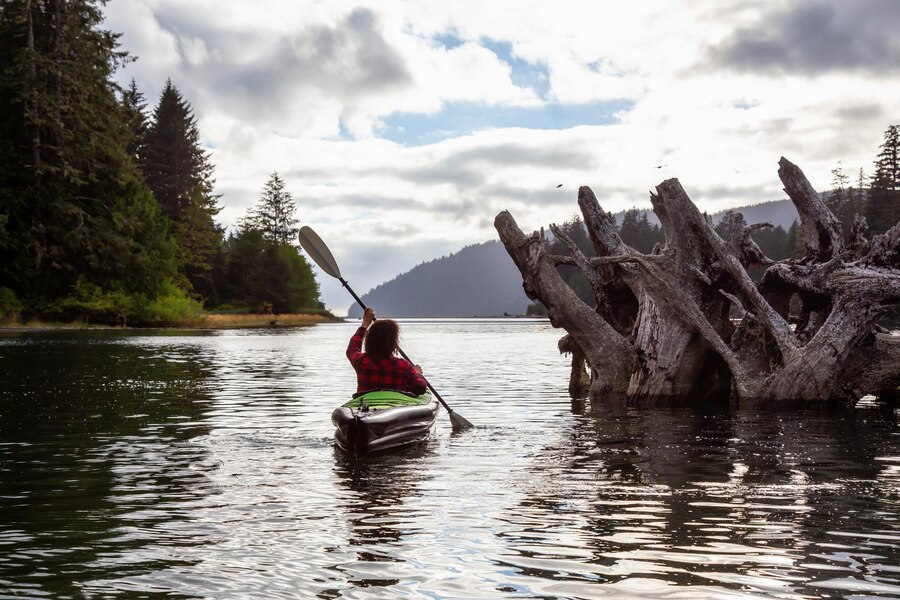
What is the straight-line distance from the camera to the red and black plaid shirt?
1371 cm

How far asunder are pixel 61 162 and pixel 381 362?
50.8 m

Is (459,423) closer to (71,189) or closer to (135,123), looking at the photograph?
(71,189)

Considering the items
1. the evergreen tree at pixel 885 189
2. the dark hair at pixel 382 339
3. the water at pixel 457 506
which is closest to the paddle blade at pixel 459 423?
the water at pixel 457 506

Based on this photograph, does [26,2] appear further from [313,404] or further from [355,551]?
[355,551]

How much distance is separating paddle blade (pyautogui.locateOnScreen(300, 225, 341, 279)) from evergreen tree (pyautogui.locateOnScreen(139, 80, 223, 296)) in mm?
78553

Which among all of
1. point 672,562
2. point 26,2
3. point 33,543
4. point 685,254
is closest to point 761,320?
point 685,254

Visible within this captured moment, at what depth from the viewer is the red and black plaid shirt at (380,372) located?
1371cm

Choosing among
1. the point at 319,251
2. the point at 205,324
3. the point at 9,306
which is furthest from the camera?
the point at 205,324

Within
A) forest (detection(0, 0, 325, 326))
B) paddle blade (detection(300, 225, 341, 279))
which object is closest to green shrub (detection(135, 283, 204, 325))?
forest (detection(0, 0, 325, 326))

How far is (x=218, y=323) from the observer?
80.9m

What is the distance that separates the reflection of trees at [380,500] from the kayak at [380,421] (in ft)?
0.61

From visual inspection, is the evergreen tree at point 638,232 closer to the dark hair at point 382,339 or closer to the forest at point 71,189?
the forest at point 71,189

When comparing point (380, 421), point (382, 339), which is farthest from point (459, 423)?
point (380, 421)

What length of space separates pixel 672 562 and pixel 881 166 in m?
97.9
